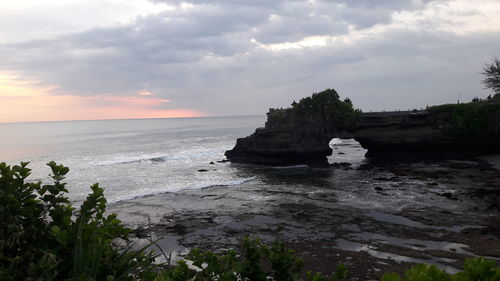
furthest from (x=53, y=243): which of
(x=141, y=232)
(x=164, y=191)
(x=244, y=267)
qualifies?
(x=164, y=191)

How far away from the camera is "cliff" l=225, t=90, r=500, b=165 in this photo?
42500mm

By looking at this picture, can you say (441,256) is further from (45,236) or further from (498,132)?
(498,132)

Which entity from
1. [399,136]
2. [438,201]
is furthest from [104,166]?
[438,201]

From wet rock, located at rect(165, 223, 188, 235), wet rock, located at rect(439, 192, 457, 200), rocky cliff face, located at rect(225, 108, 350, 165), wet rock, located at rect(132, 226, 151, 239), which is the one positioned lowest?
wet rock, located at rect(165, 223, 188, 235)

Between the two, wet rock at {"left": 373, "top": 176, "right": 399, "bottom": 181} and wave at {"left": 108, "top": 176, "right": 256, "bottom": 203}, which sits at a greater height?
wet rock at {"left": 373, "top": 176, "right": 399, "bottom": 181}

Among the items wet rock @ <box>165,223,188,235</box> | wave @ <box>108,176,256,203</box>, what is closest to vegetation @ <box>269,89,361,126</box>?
wave @ <box>108,176,256,203</box>

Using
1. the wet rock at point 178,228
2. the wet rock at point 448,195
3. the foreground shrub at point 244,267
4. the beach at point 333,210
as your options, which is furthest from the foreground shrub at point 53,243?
the wet rock at point 448,195

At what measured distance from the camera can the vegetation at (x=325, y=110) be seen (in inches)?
1898

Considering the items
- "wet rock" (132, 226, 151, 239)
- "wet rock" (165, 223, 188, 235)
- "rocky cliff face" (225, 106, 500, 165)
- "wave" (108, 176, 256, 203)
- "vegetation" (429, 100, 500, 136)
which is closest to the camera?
"wet rock" (132, 226, 151, 239)

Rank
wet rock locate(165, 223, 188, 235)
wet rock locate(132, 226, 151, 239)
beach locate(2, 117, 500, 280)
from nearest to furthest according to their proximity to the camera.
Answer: beach locate(2, 117, 500, 280) → wet rock locate(132, 226, 151, 239) → wet rock locate(165, 223, 188, 235)

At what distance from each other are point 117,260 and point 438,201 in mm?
25244

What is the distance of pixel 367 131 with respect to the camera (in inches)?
1871

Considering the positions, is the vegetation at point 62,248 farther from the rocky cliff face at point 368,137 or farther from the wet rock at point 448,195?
the rocky cliff face at point 368,137

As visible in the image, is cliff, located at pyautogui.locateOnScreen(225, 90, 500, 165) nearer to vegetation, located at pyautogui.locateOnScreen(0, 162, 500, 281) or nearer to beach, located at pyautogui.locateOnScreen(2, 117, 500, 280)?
beach, located at pyautogui.locateOnScreen(2, 117, 500, 280)
